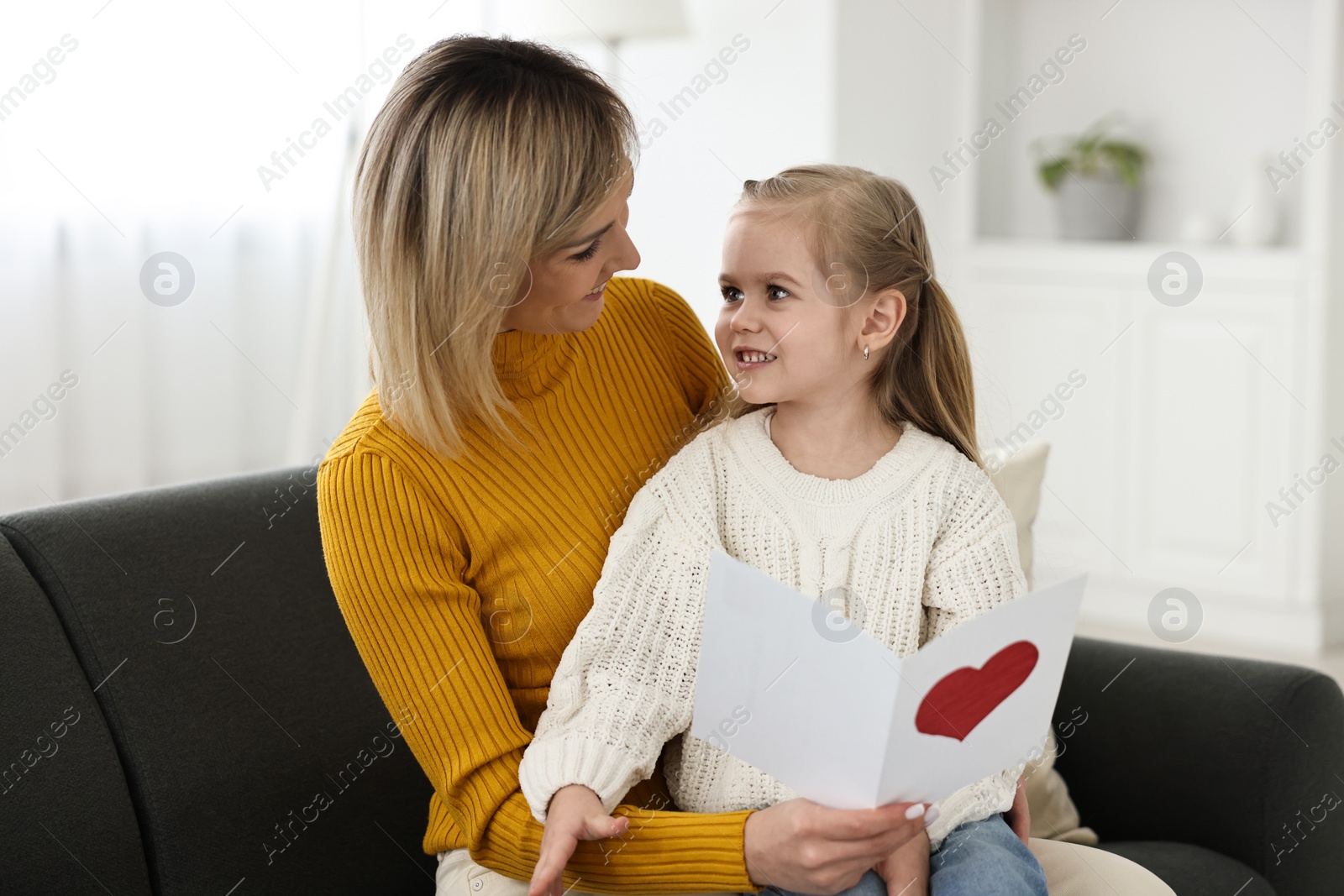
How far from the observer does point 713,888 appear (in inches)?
44.8

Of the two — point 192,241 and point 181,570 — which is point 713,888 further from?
point 192,241

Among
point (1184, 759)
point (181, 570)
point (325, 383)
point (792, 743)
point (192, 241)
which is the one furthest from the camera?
point (325, 383)

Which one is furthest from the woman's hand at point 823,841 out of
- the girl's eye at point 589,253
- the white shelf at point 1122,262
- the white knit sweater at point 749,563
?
the white shelf at point 1122,262

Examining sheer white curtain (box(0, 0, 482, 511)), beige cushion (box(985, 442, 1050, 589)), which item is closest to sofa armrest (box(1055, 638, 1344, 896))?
beige cushion (box(985, 442, 1050, 589))

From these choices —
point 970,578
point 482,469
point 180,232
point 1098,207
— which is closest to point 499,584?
point 482,469

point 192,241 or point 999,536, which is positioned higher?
point 192,241

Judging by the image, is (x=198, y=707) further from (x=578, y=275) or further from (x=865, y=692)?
(x=865, y=692)

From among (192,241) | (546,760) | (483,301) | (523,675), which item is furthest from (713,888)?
(192,241)

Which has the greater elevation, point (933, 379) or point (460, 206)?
point (460, 206)

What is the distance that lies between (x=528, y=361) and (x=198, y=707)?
515 millimetres

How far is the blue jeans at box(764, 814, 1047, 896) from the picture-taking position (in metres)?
1.11

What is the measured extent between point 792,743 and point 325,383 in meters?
2.92

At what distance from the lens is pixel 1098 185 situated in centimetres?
394

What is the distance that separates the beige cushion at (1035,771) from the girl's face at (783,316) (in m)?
A: 0.30
